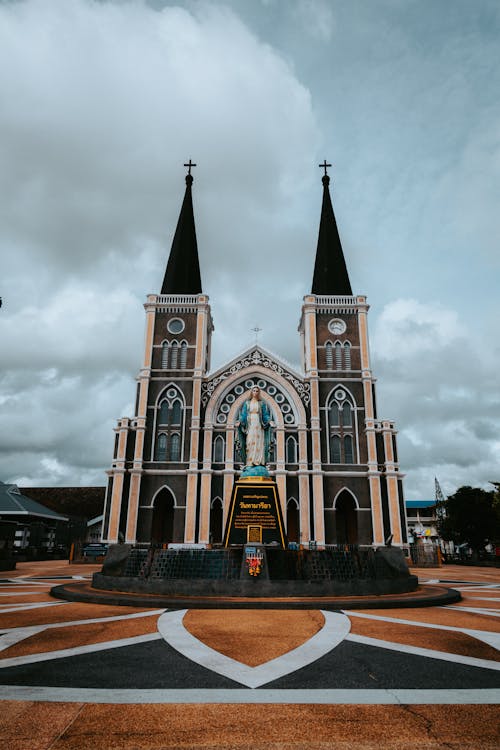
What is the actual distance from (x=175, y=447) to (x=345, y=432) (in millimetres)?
13293

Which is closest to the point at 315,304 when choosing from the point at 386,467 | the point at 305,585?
the point at 386,467

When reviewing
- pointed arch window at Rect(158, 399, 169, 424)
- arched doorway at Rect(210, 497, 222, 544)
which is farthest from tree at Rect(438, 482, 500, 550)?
pointed arch window at Rect(158, 399, 169, 424)

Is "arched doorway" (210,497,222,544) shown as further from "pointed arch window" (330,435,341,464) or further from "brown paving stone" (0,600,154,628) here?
"brown paving stone" (0,600,154,628)

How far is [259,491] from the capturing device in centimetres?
1549

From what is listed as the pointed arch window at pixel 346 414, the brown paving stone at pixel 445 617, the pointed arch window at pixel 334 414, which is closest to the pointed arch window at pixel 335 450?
the pointed arch window at pixel 334 414

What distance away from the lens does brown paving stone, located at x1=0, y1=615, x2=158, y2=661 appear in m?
5.71

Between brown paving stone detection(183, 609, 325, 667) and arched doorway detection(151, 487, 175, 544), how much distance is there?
91.3ft

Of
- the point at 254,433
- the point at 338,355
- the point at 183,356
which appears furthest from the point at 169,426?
the point at 254,433

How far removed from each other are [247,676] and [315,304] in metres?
36.4

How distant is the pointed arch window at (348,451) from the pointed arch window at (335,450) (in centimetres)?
55

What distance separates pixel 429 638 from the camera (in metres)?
6.52

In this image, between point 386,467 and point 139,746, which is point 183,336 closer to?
point 386,467

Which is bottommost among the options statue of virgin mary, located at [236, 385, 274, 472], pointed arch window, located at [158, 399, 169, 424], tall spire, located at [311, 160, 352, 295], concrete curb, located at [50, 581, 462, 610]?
concrete curb, located at [50, 581, 462, 610]

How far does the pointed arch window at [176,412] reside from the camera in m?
36.4
